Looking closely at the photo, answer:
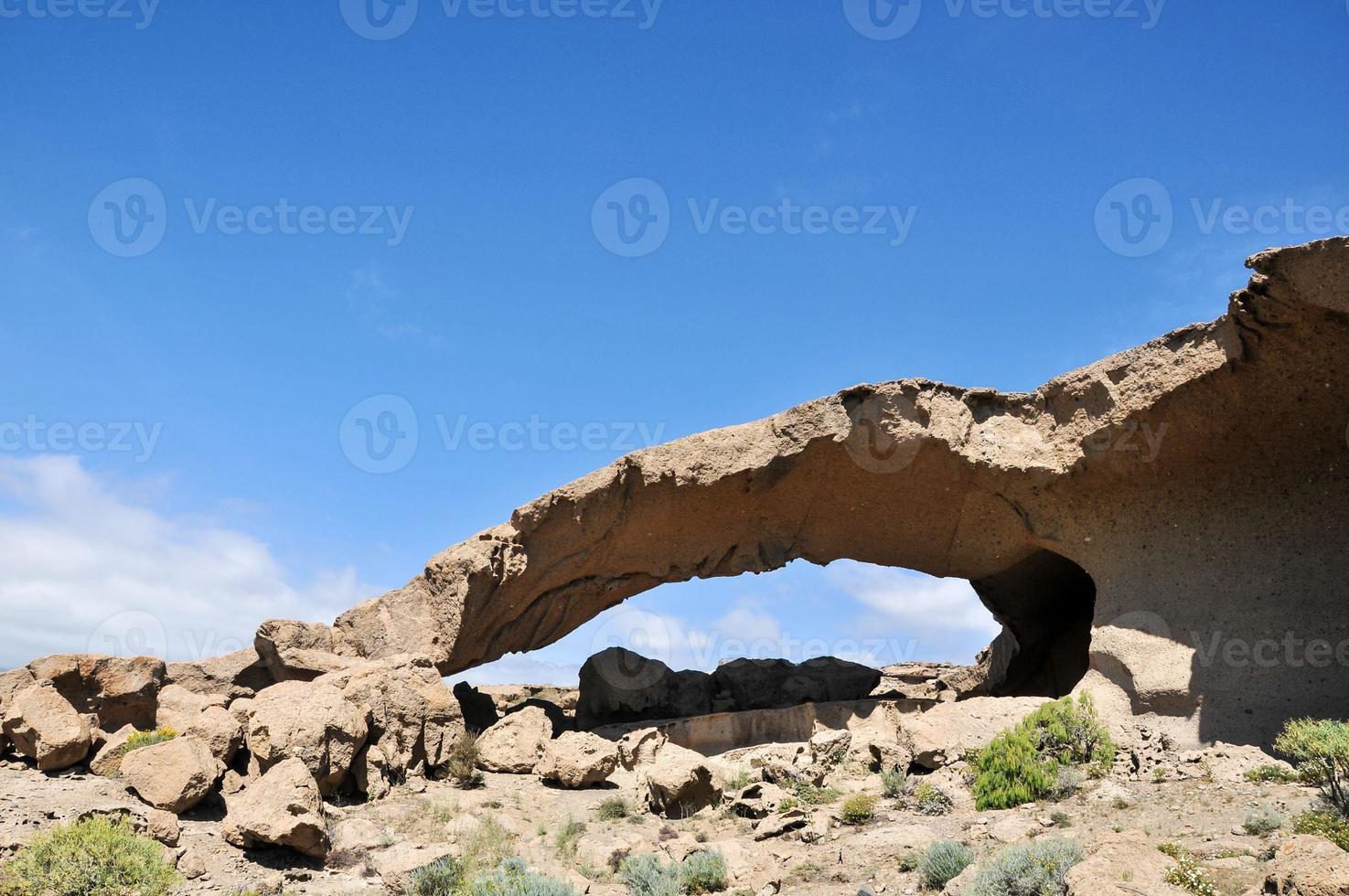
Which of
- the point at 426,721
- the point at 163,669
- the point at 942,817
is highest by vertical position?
the point at 163,669

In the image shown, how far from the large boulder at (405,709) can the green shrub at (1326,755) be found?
936 centimetres

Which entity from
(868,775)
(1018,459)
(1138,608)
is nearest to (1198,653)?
(1138,608)

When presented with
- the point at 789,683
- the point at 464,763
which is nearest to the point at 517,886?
the point at 464,763

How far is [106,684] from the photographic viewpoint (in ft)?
40.2

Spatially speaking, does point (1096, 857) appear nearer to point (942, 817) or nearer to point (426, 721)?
point (942, 817)

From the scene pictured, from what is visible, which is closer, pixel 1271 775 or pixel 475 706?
pixel 1271 775

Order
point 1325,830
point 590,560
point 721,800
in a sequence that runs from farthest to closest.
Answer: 1. point 590,560
2. point 721,800
3. point 1325,830

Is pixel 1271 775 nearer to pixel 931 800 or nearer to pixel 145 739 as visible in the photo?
pixel 931 800

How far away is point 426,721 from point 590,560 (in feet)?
12.4

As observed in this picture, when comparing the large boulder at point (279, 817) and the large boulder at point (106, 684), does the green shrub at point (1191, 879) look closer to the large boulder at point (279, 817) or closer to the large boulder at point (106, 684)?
the large boulder at point (279, 817)

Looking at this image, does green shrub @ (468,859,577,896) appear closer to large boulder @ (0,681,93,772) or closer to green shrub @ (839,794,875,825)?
green shrub @ (839,794,875,825)

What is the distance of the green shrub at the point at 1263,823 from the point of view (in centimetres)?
809

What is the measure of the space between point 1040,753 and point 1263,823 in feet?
10.1

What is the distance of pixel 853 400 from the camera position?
13945 mm
